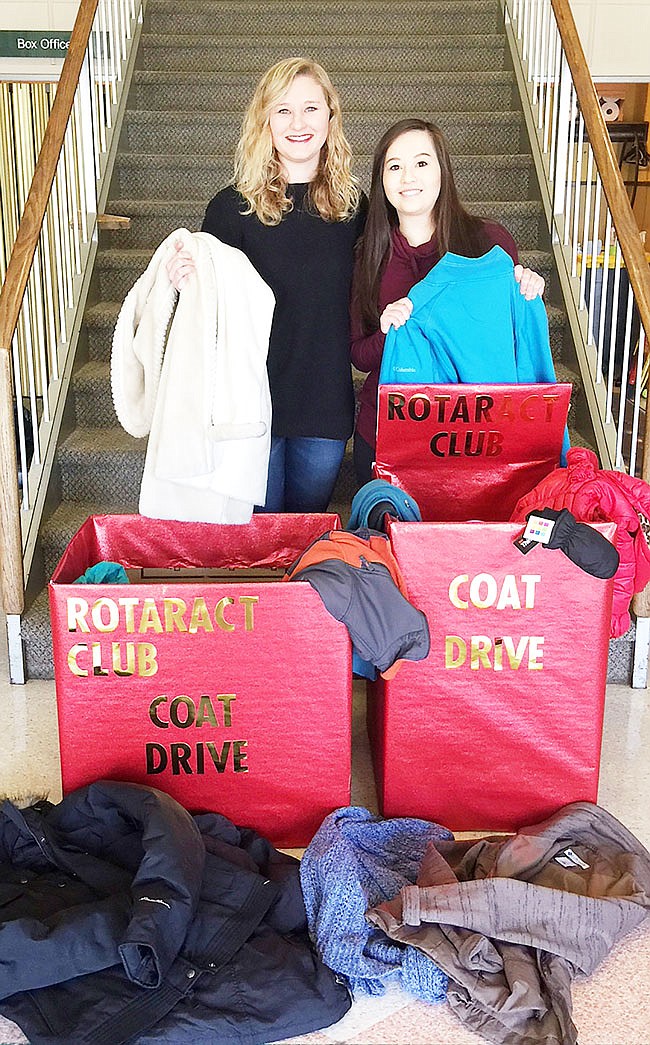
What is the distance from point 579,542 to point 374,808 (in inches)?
30.6

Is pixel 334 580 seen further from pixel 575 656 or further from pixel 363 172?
pixel 363 172

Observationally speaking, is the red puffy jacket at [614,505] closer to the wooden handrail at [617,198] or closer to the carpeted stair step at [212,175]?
the wooden handrail at [617,198]

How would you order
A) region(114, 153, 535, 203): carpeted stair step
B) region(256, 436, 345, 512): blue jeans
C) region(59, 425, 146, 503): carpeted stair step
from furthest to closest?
region(114, 153, 535, 203): carpeted stair step
region(59, 425, 146, 503): carpeted stair step
region(256, 436, 345, 512): blue jeans

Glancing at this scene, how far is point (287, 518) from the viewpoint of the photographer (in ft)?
8.43

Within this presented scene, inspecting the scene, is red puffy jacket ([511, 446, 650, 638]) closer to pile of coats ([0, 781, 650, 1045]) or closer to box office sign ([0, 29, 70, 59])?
pile of coats ([0, 781, 650, 1045])

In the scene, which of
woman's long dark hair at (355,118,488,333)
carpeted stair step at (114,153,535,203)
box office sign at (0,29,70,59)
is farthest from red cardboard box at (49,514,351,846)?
box office sign at (0,29,70,59)

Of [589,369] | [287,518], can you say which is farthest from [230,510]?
[589,369]

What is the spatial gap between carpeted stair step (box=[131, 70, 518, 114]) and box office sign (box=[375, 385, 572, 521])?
2.72m

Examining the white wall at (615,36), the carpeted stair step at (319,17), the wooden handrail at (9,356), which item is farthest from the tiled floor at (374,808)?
the white wall at (615,36)

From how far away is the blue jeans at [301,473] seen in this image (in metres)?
2.76

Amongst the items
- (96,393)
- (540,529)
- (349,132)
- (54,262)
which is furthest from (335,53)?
(540,529)

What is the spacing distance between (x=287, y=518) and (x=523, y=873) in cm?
94

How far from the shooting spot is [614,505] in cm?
226

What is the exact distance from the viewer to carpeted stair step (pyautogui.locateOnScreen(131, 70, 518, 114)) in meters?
4.77
